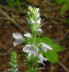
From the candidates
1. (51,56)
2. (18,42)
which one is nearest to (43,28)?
(51,56)

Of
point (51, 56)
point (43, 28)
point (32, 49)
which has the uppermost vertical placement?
point (43, 28)

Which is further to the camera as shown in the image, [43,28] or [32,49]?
[43,28]

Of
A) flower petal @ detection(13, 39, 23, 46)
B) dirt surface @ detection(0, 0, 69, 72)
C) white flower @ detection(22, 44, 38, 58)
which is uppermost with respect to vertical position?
dirt surface @ detection(0, 0, 69, 72)

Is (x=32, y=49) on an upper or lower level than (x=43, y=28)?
lower

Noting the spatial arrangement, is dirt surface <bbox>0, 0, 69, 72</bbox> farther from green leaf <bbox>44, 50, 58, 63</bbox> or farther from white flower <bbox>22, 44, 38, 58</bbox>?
white flower <bbox>22, 44, 38, 58</bbox>

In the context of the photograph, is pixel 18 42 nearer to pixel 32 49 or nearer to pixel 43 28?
pixel 32 49

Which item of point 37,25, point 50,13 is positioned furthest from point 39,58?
point 50,13

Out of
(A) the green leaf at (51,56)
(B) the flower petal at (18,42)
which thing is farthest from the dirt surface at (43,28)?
(B) the flower petal at (18,42)

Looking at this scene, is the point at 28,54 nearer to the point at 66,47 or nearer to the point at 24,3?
the point at 66,47

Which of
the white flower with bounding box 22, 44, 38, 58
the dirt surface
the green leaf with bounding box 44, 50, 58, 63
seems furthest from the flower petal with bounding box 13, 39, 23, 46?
the dirt surface

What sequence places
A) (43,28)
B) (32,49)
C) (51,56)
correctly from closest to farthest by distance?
(32,49) < (51,56) < (43,28)
